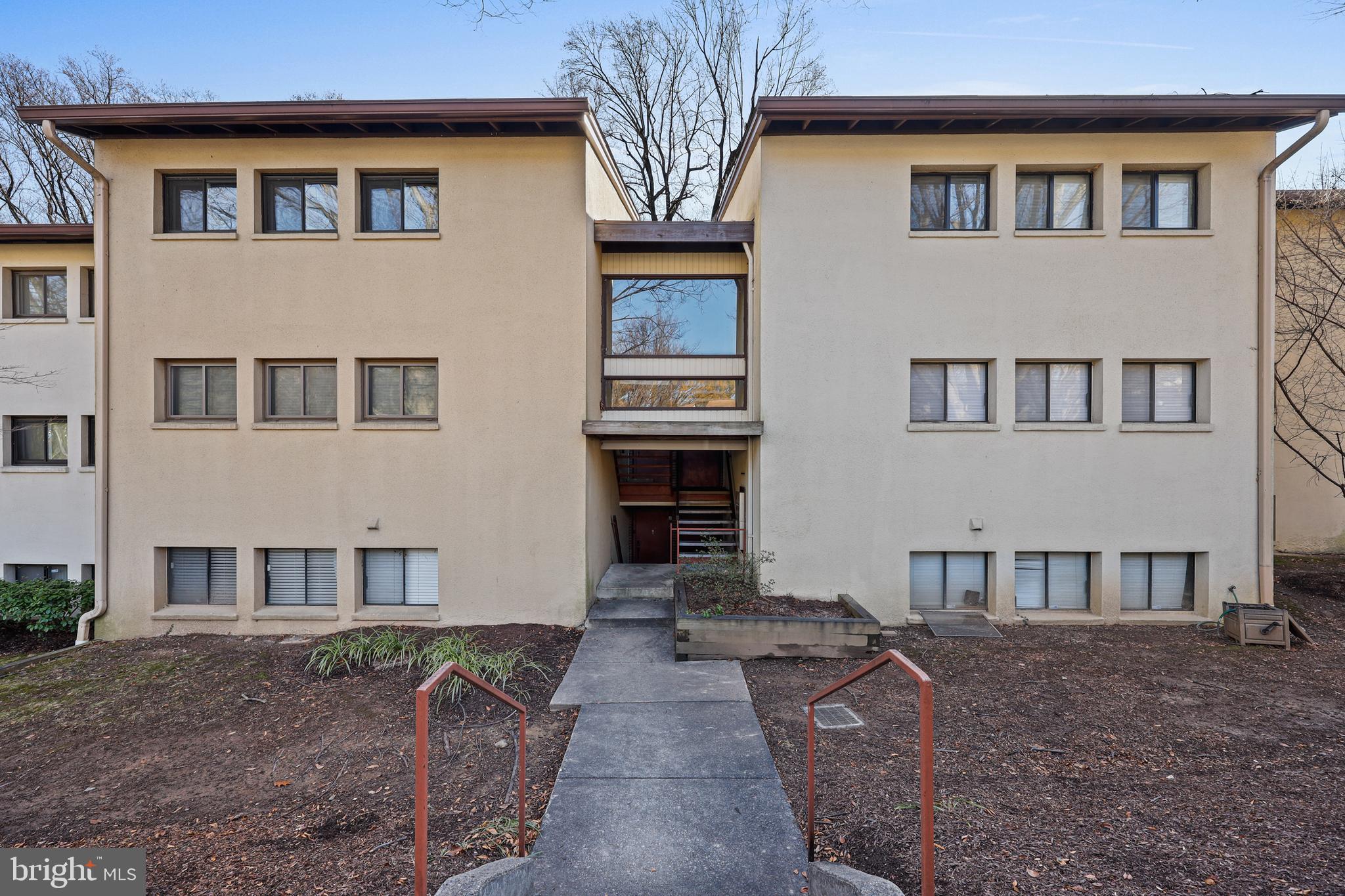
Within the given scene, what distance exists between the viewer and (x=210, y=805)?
4.25 m

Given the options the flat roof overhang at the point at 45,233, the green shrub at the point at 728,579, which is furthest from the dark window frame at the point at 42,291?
the green shrub at the point at 728,579

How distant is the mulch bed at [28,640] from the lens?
9.39m

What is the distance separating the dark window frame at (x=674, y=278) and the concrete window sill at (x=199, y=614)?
6.66 m

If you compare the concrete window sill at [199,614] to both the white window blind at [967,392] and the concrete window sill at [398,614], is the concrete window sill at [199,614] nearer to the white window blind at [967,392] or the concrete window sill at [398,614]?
the concrete window sill at [398,614]

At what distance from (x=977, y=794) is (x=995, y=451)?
17.7 ft

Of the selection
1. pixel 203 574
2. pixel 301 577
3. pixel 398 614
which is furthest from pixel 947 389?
pixel 203 574

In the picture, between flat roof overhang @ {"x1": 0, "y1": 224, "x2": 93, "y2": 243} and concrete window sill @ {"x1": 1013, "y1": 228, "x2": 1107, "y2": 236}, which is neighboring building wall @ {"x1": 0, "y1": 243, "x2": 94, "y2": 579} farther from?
concrete window sill @ {"x1": 1013, "y1": 228, "x2": 1107, "y2": 236}

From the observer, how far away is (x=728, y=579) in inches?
308

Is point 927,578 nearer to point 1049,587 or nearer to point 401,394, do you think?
point 1049,587

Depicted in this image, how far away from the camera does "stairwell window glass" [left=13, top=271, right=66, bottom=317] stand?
10.3m

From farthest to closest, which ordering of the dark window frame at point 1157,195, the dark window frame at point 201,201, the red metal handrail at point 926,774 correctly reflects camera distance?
the dark window frame at point 201,201
the dark window frame at point 1157,195
the red metal handrail at point 926,774

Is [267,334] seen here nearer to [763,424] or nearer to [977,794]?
[763,424]

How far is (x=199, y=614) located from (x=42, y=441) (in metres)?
5.69

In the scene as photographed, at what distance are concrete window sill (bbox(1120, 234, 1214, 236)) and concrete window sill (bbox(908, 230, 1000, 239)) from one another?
1.84m
